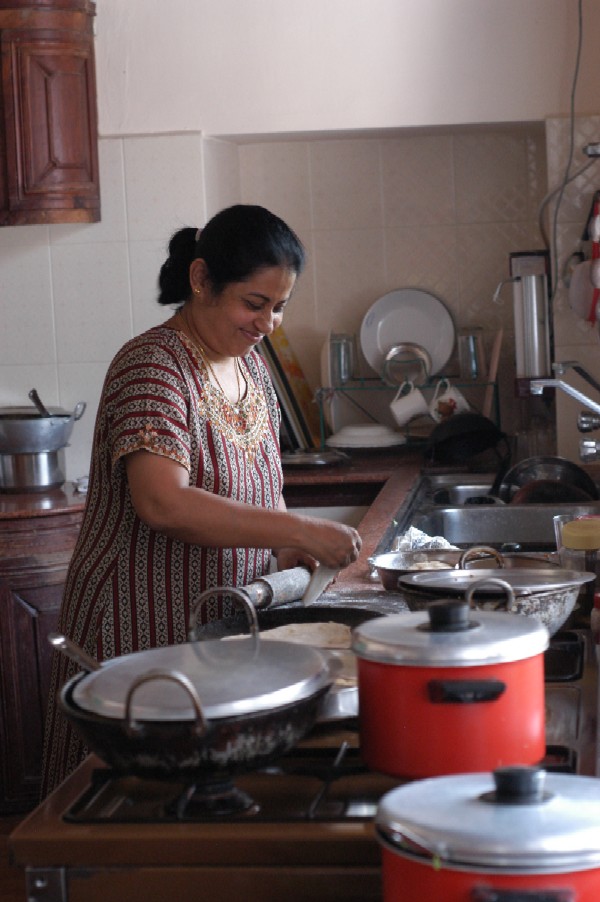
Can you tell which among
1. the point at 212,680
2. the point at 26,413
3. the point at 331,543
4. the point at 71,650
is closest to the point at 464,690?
the point at 212,680

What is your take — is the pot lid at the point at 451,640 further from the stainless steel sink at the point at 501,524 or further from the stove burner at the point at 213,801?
the stainless steel sink at the point at 501,524

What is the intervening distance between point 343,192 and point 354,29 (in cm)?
59

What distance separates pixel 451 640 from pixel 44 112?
287 cm

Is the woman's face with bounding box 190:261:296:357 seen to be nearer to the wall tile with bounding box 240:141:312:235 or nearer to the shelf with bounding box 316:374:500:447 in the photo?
the shelf with bounding box 316:374:500:447

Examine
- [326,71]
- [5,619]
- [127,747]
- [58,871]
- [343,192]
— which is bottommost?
[5,619]

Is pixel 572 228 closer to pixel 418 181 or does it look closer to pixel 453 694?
pixel 418 181

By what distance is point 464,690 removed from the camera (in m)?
1.06

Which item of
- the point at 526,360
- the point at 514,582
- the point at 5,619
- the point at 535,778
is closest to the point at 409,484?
the point at 526,360

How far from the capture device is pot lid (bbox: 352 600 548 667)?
3.48 ft

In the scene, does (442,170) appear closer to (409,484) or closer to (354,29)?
(354,29)

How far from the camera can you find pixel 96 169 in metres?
3.70

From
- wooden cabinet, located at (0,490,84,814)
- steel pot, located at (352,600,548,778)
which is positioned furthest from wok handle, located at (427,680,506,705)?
wooden cabinet, located at (0,490,84,814)

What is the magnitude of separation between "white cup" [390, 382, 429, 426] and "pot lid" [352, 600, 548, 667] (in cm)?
275

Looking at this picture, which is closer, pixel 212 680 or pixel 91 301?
pixel 212 680
